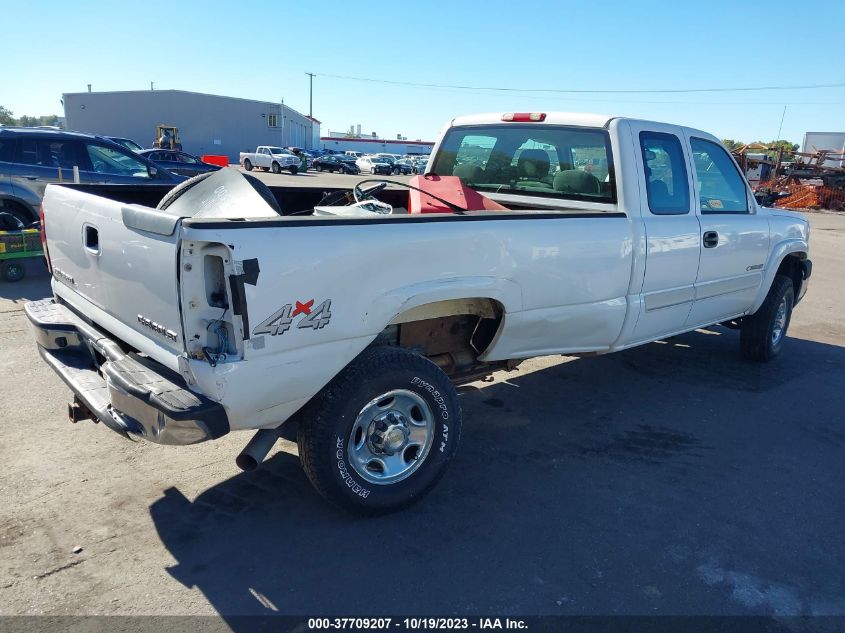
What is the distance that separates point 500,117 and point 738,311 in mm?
2707

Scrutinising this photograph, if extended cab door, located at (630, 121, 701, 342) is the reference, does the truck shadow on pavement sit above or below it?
below

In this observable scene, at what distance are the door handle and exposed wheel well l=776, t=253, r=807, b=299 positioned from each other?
1794 millimetres

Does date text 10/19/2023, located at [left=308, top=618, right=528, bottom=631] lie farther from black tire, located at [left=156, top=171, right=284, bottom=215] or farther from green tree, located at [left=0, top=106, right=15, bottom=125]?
green tree, located at [left=0, top=106, right=15, bottom=125]

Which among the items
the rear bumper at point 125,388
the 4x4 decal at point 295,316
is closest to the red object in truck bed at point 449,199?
the 4x4 decal at point 295,316

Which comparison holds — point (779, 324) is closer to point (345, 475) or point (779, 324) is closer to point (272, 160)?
point (345, 475)

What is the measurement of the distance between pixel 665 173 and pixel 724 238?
2.76ft

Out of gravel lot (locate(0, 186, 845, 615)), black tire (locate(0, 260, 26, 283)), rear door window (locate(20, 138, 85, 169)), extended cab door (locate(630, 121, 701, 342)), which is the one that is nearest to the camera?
gravel lot (locate(0, 186, 845, 615))

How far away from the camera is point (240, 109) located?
5831 cm

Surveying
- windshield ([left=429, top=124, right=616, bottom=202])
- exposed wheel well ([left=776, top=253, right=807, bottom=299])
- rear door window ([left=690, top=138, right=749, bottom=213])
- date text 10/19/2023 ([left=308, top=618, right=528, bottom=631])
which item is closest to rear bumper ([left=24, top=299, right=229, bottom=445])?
date text 10/19/2023 ([left=308, top=618, right=528, bottom=631])

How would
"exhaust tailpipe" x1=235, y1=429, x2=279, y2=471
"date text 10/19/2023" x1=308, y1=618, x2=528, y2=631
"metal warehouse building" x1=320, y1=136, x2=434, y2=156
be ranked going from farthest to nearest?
"metal warehouse building" x1=320, y1=136, x2=434, y2=156 → "exhaust tailpipe" x1=235, y1=429, x2=279, y2=471 → "date text 10/19/2023" x1=308, y1=618, x2=528, y2=631

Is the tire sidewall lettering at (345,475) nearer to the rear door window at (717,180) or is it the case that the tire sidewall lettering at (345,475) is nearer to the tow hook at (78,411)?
the tow hook at (78,411)

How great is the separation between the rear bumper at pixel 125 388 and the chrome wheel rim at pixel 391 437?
779 mm

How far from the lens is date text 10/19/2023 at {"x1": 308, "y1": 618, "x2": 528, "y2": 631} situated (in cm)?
261

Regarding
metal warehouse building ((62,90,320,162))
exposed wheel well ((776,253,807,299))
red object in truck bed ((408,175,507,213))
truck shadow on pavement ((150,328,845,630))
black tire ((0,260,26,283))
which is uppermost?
metal warehouse building ((62,90,320,162))
